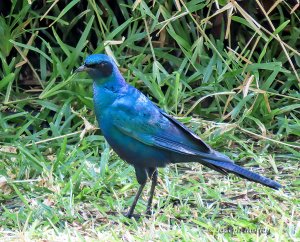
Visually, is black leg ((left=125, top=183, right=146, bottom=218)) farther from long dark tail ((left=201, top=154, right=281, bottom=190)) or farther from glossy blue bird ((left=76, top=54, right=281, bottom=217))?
long dark tail ((left=201, top=154, right=281, bottom=190))

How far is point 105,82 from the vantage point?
432 cm

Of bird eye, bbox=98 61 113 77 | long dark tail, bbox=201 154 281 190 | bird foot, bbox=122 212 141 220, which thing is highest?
bird eye, bbox=98 61 113 77

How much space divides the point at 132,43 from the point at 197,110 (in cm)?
60

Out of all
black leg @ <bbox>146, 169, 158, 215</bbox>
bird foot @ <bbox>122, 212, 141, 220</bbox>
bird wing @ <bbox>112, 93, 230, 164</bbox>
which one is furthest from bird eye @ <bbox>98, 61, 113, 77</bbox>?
bird foot @ <bbox>122, 212, 141, 220</bbox>

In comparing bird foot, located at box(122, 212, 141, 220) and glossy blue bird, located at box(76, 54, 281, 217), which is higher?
glossy blue bird, located at box(76, 54, 281, 217)

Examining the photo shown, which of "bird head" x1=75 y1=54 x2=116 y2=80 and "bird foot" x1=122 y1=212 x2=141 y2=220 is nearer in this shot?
"bird foot" x1=122 y1=212 x2=141 y2=220

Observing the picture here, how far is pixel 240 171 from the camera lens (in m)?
4.21

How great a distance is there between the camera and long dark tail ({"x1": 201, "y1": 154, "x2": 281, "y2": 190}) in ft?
13.7

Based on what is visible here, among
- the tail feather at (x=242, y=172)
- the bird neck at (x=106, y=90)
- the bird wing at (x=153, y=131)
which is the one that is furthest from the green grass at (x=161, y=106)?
the bird neck at (x=106, y=90)

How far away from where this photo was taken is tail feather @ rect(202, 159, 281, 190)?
13.7ft

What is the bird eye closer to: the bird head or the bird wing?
the bird head

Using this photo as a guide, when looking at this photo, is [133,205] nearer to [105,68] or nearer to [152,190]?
[152,190]

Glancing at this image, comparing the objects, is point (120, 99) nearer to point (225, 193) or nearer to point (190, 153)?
point (190, 153)

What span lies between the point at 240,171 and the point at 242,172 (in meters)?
0.01
